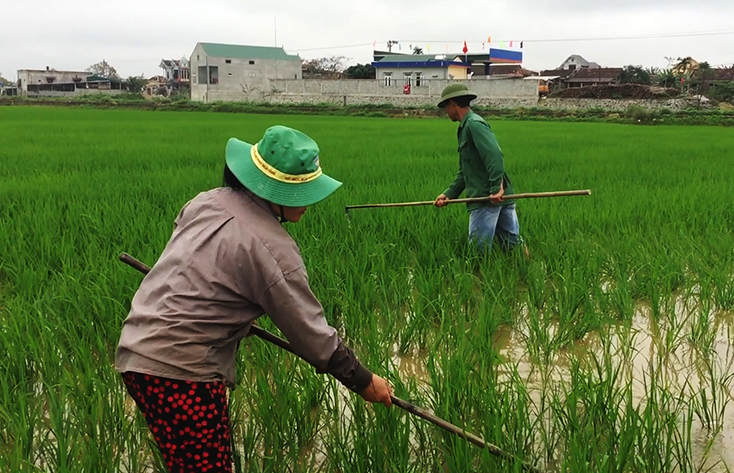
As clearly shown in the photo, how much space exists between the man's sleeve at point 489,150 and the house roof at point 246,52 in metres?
40.1

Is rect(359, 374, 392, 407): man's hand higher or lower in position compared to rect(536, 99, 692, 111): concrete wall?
lower

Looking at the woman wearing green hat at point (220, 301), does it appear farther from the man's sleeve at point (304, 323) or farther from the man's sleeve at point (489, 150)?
the man's sleeve at point (489, 150)

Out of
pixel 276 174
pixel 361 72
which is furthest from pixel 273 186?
pixel 361 72

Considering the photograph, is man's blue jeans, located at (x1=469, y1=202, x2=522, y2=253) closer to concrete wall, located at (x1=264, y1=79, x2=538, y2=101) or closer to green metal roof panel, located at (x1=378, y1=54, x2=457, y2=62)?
concrete wall, located at (x1=264, y1=79, x2=538, y2=101)

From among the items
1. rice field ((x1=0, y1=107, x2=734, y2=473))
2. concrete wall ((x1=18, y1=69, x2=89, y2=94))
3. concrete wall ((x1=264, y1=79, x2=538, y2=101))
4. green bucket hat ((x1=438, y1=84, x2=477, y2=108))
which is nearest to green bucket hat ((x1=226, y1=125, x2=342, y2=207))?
rice field ((x1=0, y1=107, x2=734, y2=473))

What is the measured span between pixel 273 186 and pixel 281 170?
42 mm

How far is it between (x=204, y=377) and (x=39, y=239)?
10.1 ft

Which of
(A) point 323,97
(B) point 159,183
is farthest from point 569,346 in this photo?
(A) point 323,97

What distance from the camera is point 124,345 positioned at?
151 centimetres

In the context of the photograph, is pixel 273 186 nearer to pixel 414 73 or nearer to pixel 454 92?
pixel 454 92

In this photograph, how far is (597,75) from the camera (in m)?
43.0

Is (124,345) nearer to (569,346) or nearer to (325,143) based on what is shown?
(569,346)

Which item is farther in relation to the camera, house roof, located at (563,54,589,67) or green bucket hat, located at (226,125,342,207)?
house roof, located at (563,54,589,67)

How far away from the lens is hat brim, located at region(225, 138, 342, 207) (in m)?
1.48
